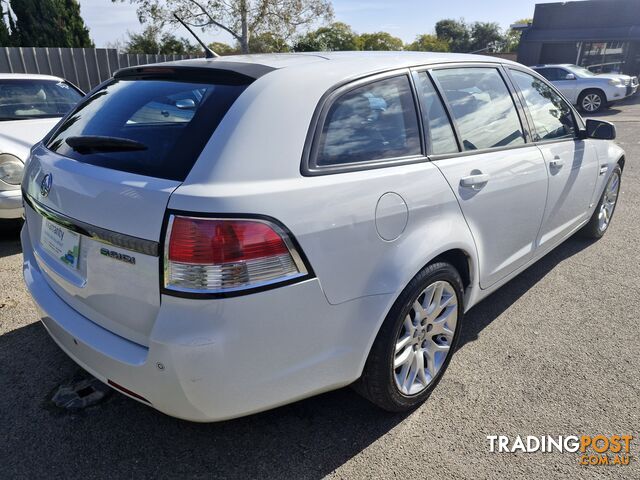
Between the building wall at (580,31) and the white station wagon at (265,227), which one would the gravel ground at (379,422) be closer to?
the white station wagon at (265,227)

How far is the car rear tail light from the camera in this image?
63.2 inches

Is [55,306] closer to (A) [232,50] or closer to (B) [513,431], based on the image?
(B) [513,431]

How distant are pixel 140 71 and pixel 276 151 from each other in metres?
1.11

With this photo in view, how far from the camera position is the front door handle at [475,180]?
2424 mm

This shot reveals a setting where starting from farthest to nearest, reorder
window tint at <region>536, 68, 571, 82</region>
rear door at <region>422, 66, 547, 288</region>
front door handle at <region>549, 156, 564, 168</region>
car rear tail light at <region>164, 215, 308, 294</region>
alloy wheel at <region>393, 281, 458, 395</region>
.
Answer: window tint at <region>536, 68, 571, 82</region>
front door handle at <region>549, 156, 564, 168</region>
rear door at <region>422, 66, 547, 288</region>
alloy wheel at <region>393, 281, 458, 395</region>
car rear tail light at <region>164, 215, 308, 294</region>

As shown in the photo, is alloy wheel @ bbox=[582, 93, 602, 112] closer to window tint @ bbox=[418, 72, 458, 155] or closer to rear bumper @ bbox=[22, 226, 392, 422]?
window tint @ bbox=[418, 72, 458, 155]

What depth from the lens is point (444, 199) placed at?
2.28 meters

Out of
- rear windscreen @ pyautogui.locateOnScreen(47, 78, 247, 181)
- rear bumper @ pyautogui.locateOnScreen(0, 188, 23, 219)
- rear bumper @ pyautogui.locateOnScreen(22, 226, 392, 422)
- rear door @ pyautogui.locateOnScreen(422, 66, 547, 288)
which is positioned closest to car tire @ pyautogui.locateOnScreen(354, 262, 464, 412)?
rear bumper @ pyautogui.locateOnScreen(22, 226, 392, 422)

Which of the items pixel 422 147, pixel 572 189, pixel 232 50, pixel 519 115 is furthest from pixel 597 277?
pixel 232 50

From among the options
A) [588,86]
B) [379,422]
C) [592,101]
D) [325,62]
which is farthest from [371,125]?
[592,101]

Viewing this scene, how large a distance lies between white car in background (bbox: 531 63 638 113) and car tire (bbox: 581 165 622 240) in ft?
42.3

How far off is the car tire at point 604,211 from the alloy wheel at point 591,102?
13597mm

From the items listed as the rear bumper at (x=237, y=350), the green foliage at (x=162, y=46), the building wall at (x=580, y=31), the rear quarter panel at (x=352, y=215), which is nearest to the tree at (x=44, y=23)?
the green foliage at (x=162, y=46)

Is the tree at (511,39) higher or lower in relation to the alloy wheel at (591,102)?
higher
